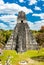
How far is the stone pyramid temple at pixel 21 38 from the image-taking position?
7212 centimetres

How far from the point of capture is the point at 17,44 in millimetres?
73375

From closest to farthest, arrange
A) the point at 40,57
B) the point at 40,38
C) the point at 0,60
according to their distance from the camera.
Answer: the point at 0,60 → the point at 40,57 → the point at 40,38

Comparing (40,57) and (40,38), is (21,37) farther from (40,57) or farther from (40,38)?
(40,38)

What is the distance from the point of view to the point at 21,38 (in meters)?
72.9

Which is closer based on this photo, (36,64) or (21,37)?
(36,64)

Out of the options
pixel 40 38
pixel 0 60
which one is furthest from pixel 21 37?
pixel 40 38

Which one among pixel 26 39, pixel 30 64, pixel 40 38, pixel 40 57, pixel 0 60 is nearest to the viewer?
pixel 30 64

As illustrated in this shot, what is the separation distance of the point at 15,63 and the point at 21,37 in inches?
1071

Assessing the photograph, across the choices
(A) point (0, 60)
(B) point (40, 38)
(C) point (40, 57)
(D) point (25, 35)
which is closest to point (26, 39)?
(D) point (25, 35)

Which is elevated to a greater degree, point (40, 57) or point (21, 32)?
point (21, 32)

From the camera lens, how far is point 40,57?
5538 cm

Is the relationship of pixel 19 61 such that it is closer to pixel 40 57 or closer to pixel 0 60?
pixel 0 60

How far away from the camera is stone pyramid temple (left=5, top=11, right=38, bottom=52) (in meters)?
72.1

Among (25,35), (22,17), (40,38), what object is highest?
(22,17)
